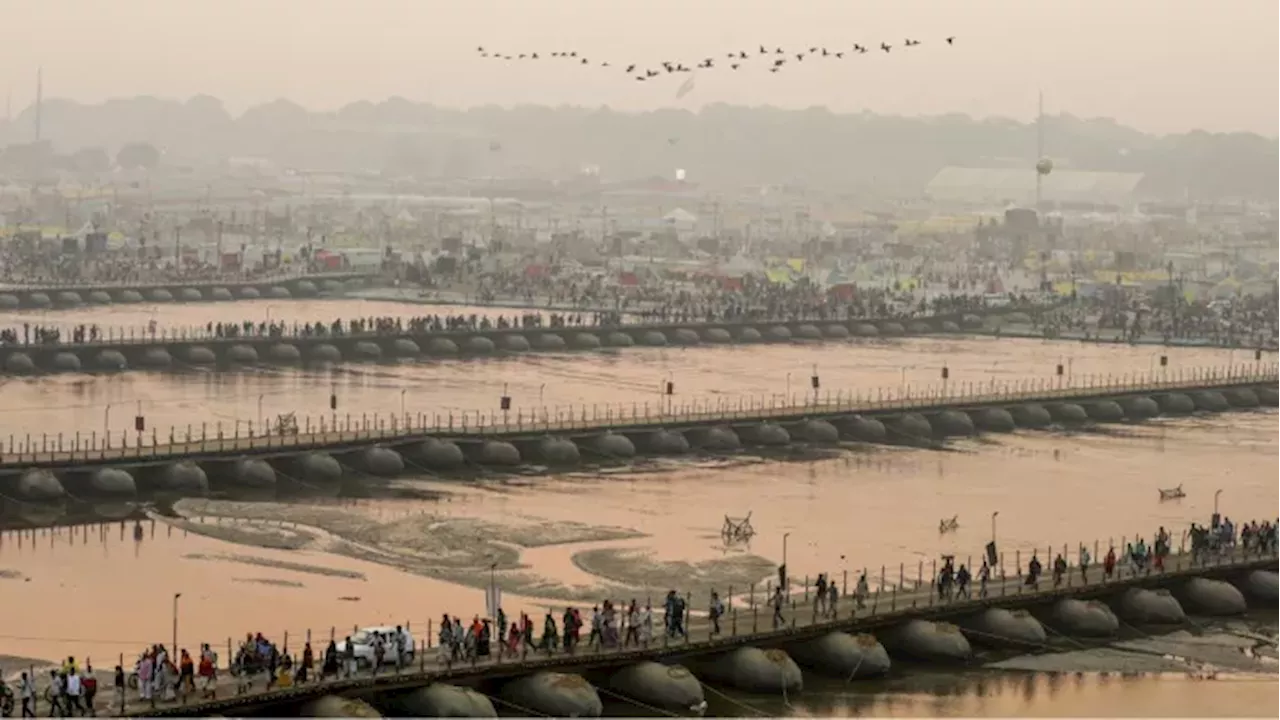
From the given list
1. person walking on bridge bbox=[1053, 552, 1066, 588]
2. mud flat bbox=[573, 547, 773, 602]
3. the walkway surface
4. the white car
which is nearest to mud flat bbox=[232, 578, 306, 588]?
the walkway surface

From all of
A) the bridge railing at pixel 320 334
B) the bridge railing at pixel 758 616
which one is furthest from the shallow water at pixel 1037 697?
the bridge railing at pixel 320 334

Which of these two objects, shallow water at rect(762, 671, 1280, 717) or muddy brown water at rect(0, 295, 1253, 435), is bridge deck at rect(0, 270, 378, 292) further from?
shallow water at rect(762, 671, 1280, 717)

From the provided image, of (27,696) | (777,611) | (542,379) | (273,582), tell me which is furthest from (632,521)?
(542,379)

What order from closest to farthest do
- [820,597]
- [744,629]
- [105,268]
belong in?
[744,629], [820,597], [105,268]

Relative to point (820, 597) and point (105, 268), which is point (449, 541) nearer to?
point (820, 597)

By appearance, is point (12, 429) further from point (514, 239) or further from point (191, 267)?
point (514, 239)

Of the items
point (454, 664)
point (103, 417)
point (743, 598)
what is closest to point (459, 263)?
point (103, 417)
